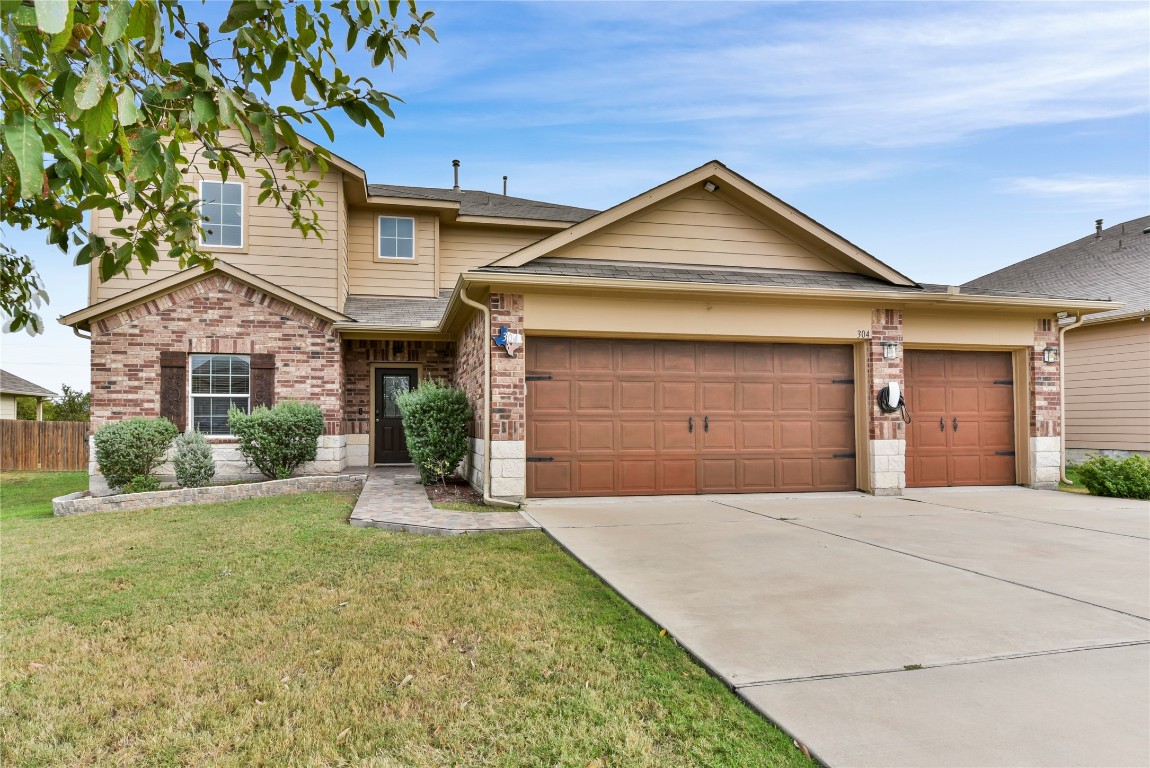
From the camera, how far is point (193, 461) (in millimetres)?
10422

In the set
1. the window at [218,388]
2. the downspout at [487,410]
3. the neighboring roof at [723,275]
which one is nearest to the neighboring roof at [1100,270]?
the neighboring roof at [723,275]

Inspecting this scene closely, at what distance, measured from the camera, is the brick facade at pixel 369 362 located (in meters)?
13.5

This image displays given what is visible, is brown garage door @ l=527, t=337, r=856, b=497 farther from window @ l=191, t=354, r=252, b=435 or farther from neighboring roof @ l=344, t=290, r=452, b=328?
window @ l=191, t=354, r=252, b=435

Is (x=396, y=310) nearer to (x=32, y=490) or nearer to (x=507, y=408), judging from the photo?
(x=507, y=408)

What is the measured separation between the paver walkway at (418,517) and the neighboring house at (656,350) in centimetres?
99

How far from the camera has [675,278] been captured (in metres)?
9.27

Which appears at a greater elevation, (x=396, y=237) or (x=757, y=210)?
(x=396, y=237)

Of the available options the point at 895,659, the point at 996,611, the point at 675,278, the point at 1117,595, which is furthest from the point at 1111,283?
the point at 895,659

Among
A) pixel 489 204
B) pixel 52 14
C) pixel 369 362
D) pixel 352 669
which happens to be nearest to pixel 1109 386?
pixel 489 204

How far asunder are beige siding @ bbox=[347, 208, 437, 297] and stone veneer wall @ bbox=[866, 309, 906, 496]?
9.84 m

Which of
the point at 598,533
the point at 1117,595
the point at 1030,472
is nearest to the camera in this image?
the point at 1117,595

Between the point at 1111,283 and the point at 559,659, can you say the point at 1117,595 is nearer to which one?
the point at 559,659

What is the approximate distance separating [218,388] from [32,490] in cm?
527

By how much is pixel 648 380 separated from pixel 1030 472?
22.8 feet
